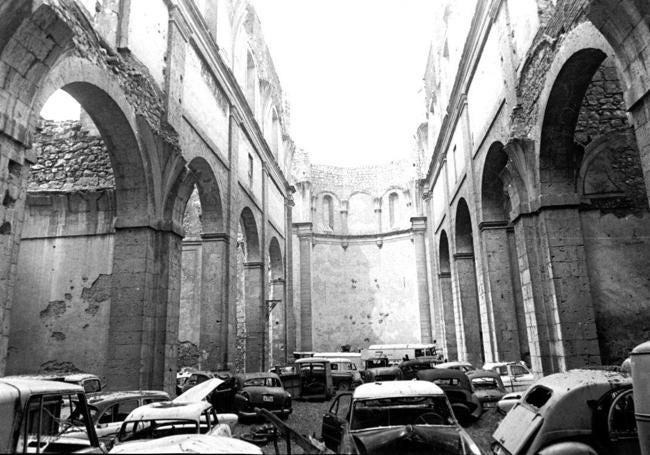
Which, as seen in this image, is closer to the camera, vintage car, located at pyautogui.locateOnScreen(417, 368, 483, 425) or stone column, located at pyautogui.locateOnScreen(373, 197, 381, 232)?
vintage car, located at pyautogui.locateOnScreen(417, 368, 483, 425)

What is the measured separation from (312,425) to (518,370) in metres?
5.40

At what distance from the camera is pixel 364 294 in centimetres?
3272

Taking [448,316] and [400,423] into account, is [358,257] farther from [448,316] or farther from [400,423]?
[400,423]

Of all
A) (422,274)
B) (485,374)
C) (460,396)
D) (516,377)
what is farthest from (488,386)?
(422,274)

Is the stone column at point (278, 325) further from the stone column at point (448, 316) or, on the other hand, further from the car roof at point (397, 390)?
the car roof at point (397, 390)

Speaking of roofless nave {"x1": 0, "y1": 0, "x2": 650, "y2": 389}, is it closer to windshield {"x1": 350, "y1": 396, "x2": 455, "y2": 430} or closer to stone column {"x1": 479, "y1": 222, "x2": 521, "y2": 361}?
stone column {"x1": 479, "y1": 222, "x2": 521, "y2": 361}

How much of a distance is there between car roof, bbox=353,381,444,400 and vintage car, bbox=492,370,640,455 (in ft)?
3.31

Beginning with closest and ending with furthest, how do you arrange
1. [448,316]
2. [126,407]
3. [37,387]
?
1. [37,387]
2. [126,407]
3. [448,316]

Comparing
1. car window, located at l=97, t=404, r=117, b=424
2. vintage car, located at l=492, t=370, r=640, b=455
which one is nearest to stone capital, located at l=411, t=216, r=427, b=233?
car window, located at l=97, t=404, r=117, b=424

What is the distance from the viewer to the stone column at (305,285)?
99.7ft

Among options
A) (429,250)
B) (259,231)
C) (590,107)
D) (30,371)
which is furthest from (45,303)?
(429,250)

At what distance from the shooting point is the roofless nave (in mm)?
7160

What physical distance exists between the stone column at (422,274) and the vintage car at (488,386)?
57.4 feet

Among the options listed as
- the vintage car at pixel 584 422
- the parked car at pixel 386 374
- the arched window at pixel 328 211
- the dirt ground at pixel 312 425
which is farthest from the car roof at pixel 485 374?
the arched window at pixel 328 211
